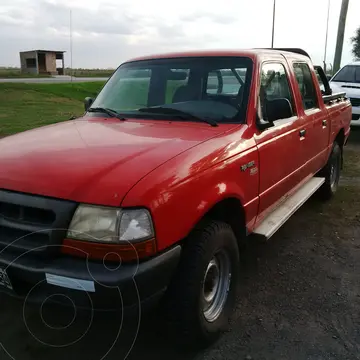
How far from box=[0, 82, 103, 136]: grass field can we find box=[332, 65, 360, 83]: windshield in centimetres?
801

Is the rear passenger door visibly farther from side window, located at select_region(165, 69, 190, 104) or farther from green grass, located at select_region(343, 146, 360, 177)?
green grass, located at select_region(343, 146, 360, 177)

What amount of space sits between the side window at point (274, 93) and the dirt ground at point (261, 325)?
137 cm

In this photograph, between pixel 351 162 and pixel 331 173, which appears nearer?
pixel 331 173

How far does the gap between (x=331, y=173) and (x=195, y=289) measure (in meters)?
3.80

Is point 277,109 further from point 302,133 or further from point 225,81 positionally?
point 302,133

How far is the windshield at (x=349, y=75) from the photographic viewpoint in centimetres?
1116

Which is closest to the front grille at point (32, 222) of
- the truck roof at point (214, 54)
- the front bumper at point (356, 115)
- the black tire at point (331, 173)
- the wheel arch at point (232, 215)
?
the wheel arch at point (232, 215)

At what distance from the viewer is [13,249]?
2.26m

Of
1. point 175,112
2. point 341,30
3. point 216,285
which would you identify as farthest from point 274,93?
point 341,30

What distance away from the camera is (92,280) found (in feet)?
6.72

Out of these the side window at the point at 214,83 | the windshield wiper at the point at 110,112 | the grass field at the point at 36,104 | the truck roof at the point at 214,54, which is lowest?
the grass field at the point at 36,104

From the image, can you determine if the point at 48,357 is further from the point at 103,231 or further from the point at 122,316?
the point at 103,231

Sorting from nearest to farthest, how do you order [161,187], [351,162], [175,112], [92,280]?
[92,280], [161,187], [175,112], [351,162]

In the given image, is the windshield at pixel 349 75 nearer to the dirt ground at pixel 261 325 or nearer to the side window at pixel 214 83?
the dirt ground at pixel 261 325
